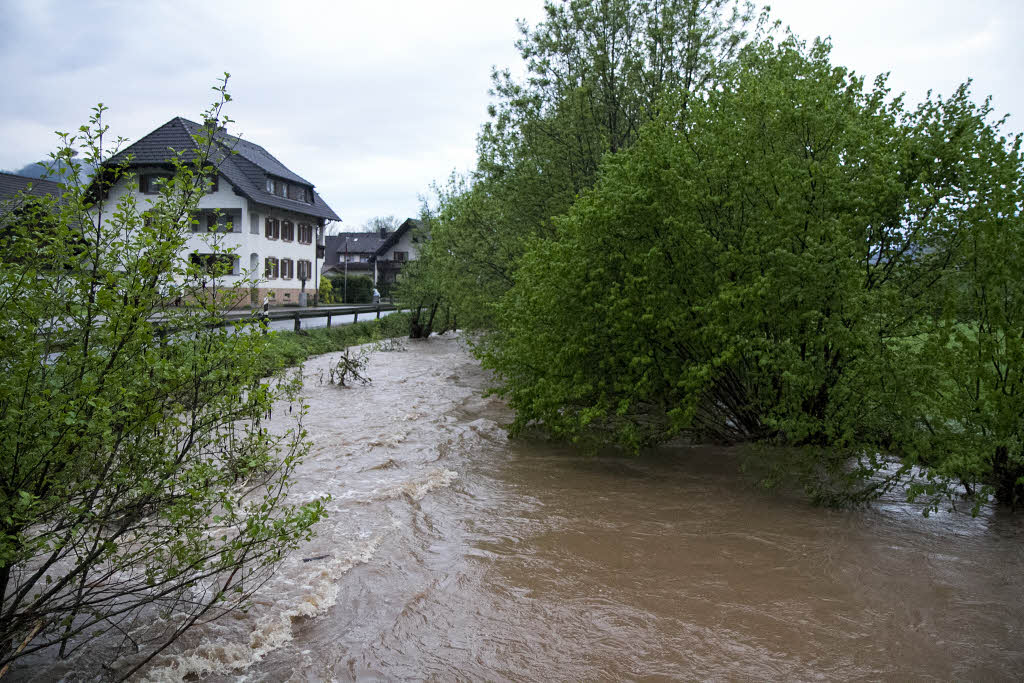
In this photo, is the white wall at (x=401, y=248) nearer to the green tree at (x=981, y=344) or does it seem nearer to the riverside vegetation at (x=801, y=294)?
the riverside vegetation at (x=801, y=294)

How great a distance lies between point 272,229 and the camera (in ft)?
152

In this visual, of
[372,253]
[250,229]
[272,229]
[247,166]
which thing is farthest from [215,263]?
[372,253]

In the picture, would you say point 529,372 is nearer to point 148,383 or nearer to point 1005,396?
point 1005,396

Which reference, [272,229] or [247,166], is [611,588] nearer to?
[272,229]

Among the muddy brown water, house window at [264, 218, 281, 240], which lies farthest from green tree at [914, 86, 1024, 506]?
house window at [264, 218, 281, 240]

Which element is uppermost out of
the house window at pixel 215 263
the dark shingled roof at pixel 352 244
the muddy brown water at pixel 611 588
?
the dark shingled roof at pixel 352 244

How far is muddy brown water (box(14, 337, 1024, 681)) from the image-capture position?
16.3 ft

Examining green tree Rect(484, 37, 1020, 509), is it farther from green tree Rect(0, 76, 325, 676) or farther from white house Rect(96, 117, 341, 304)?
white house Rect(96, 117, 341, 304)

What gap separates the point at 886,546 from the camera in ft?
23.8

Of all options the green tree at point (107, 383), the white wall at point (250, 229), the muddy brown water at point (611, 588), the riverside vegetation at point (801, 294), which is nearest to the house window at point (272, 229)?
the white wall at point (250, 229)

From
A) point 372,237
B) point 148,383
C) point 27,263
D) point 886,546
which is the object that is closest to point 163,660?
point 148,383

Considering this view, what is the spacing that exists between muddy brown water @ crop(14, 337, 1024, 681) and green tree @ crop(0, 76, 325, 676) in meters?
1.01

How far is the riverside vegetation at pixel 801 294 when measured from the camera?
7199 millimetres

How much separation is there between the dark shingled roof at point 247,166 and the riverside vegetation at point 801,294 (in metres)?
24.4
